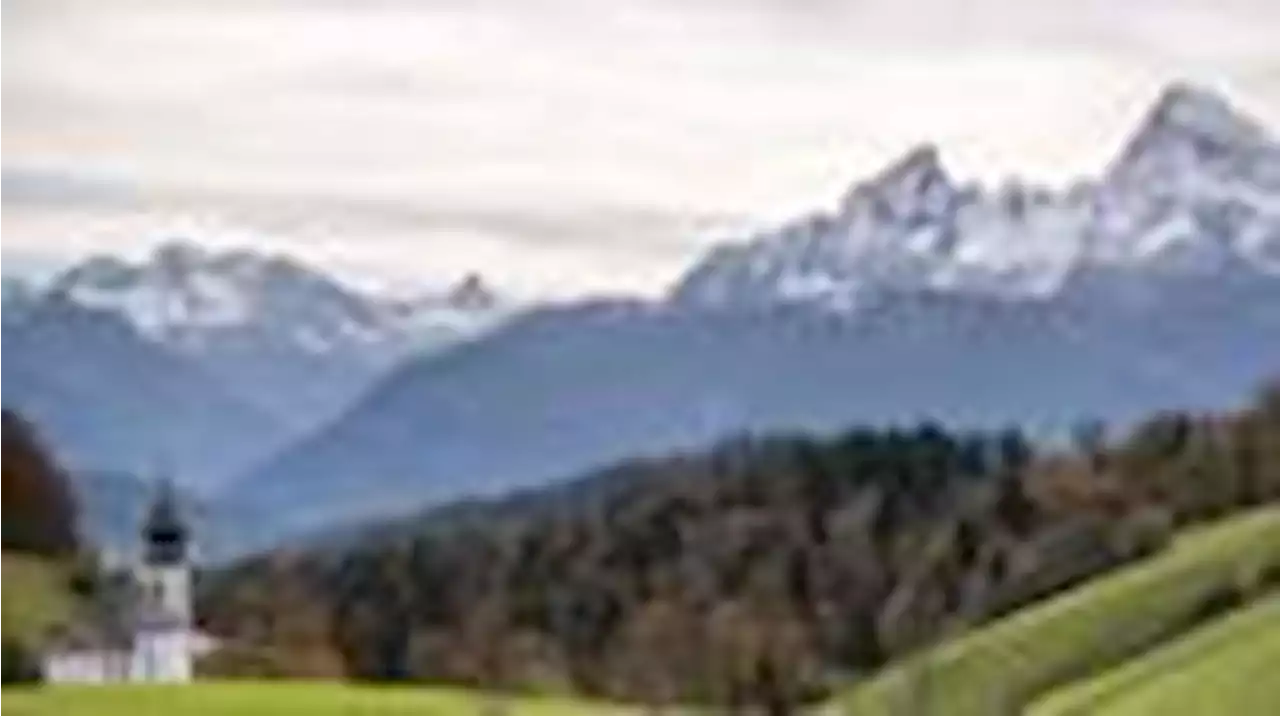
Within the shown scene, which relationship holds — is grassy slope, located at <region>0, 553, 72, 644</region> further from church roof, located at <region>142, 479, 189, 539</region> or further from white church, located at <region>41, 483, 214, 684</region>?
church roof, located at <region>142, 479, 189, 539</region>

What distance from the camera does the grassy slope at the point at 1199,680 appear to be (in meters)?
43.2

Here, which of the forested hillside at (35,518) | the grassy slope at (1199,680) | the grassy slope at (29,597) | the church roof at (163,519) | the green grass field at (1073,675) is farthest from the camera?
the forested hillside at (35,518)

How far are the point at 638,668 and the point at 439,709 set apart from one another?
4855 centimetres

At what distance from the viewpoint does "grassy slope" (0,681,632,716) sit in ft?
185

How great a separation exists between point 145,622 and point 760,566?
4135 cm

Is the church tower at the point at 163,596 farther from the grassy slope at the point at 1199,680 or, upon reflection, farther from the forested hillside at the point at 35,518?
the grassy slope at the point at 1199,680

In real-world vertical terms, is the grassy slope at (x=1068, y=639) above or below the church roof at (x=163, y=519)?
below

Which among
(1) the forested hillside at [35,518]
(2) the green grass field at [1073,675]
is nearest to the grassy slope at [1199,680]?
(2) the green grass field at [1073,675]

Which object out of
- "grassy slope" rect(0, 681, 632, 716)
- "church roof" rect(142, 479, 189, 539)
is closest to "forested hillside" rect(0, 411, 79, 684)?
"church roof" rect(142, 479, 189, 539)

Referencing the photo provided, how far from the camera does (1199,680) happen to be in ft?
148

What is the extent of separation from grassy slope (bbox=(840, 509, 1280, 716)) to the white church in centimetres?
2409

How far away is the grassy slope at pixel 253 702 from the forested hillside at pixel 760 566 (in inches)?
703

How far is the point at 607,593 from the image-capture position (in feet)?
413

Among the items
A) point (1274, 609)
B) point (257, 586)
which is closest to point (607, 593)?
point (257, 586)
